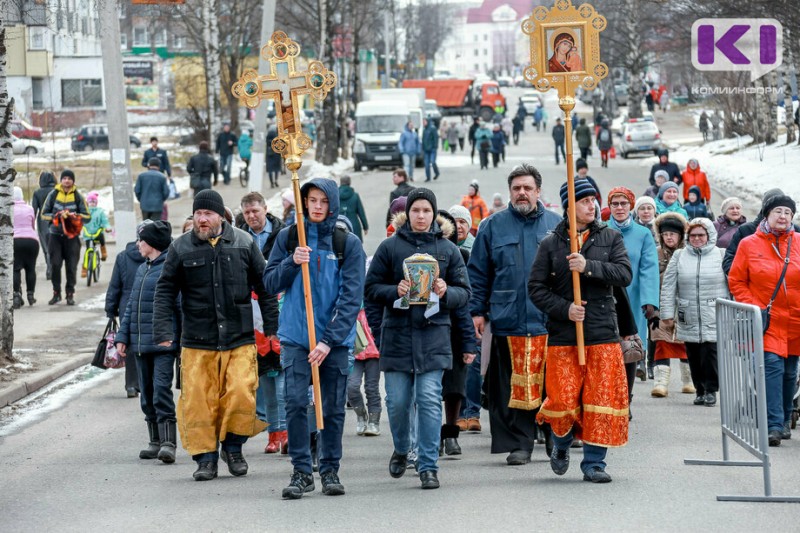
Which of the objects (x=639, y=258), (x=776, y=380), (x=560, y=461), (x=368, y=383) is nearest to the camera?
(x=560, y=461)

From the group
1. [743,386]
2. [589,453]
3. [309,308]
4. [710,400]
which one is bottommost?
[710,400]

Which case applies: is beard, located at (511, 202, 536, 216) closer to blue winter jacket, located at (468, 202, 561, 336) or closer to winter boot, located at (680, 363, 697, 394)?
blue winter jacket, located at (468, 202, 561, 336)

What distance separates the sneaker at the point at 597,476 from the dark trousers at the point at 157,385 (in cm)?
313

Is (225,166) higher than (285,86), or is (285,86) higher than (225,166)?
(285,86)

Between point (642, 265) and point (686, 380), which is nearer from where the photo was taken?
point (642, 265)

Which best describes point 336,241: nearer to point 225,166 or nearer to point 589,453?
point 589,453

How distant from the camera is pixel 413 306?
8.40 m

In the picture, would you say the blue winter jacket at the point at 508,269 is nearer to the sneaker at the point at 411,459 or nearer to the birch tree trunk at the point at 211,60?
the sneaker at the point at 411,459

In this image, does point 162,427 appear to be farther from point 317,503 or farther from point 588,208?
point 588,208

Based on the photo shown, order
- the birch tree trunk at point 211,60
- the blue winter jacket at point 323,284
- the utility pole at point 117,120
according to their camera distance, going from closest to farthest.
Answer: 1. the blue winter jacket at point 323,284
2. the utility pole at point 117,120
3. the birch tree trunk at point 211,60

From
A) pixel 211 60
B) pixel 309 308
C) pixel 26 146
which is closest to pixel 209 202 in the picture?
pixel 309 308

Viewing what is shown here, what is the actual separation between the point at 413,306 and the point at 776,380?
9.70 feet

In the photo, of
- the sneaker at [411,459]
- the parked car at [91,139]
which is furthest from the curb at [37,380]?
the parked car at [91,139]

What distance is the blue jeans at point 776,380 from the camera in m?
9.69
